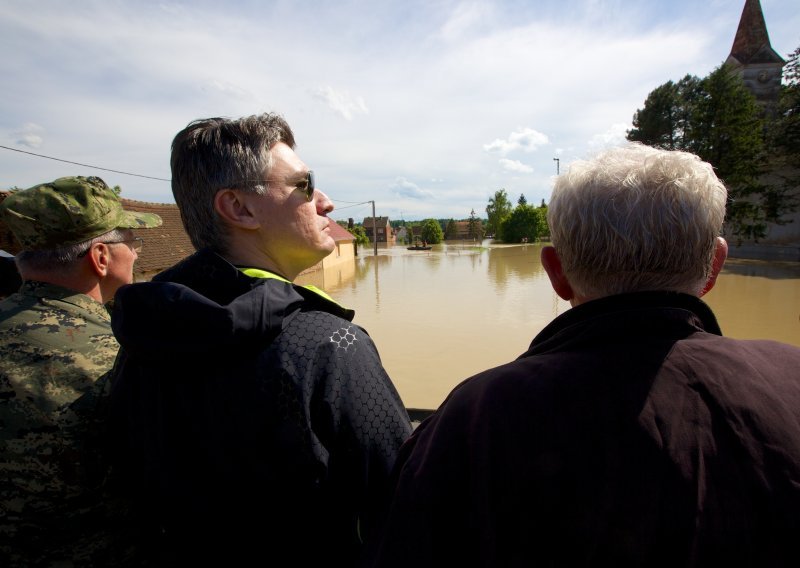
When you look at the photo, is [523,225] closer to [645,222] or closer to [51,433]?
[645,222]

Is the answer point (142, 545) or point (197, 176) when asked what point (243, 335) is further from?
point (142, 545)

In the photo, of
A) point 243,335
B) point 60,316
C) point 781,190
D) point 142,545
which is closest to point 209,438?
point 243,335

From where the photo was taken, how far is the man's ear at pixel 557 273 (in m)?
1.12

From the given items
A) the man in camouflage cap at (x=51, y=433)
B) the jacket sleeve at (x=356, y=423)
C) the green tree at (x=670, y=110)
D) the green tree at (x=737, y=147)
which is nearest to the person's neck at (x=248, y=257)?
the jacket sleeve at (x=356, y=423)

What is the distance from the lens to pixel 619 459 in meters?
0.76

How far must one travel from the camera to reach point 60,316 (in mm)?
1556

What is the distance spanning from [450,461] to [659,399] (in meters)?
0.40

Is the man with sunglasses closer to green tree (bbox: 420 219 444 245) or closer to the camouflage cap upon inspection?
the camouflage cap

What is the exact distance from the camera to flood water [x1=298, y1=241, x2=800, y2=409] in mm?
9297

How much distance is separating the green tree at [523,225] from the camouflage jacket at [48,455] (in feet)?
243

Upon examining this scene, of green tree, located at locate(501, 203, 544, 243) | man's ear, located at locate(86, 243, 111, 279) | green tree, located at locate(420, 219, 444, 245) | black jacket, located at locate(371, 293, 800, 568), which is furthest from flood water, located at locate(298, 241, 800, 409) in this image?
green tree, located at locate(420, 219, 444, 245)

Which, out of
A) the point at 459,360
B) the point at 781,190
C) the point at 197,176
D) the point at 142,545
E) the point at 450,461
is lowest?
the point at 459,360

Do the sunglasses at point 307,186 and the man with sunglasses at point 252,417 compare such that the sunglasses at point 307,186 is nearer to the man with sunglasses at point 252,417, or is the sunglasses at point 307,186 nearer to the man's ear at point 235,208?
the man's ear at point 235,208

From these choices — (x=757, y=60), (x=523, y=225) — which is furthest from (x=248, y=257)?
(x=523, y=225)
